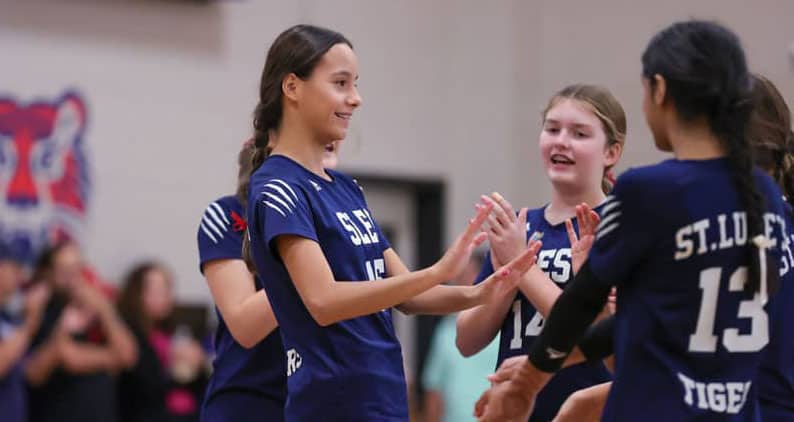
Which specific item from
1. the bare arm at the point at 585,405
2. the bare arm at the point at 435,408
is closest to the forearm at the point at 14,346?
the bare arm at the point at 435,408

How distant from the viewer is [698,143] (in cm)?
253

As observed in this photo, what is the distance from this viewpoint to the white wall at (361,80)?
824 centimetres

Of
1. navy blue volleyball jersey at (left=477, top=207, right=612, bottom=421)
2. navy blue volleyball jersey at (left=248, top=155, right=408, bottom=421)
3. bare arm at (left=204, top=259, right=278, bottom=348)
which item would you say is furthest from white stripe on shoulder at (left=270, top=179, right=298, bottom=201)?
navy blue volleyball jersey at (left=477, top=207, right=612, bottom=421)

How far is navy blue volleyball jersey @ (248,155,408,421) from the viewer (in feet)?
9.86

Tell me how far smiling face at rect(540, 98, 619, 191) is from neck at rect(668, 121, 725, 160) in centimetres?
98

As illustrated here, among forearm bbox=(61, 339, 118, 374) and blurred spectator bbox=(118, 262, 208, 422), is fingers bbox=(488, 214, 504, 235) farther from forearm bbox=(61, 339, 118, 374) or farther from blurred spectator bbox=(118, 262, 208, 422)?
blurred spectator bbox=(118, 262, 208, 422)

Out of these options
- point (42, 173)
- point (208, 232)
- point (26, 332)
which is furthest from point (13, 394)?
point (208, 232)

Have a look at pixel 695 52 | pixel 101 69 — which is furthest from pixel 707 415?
pixel 101 69

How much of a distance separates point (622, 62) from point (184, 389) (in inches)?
147

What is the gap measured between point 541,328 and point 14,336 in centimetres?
414

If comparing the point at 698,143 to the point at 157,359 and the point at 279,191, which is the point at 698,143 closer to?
the point at 279,191

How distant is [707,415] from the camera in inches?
96.5

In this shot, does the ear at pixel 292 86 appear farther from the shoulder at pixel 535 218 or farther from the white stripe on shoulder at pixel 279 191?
the shoulder at pixel 535 218

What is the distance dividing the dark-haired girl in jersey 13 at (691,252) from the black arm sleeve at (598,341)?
9cm
